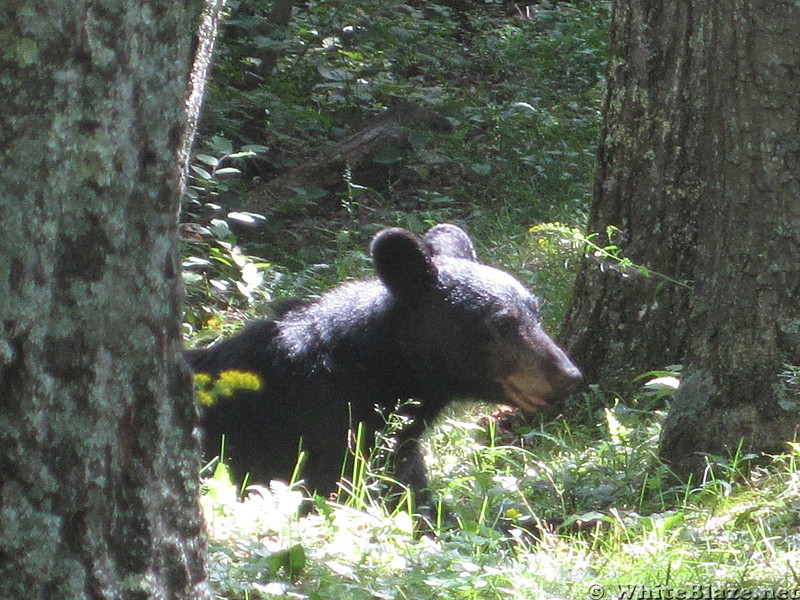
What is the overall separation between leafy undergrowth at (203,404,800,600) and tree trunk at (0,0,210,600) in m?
0.79

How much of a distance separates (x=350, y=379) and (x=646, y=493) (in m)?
1.53

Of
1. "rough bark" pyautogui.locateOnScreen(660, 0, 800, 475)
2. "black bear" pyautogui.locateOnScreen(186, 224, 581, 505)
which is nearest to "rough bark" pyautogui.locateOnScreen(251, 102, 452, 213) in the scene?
"black bear" pyautogui.locateOnScreen(186, 224, 581, 505)

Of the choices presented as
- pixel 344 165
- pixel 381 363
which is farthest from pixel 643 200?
pixel 344 165

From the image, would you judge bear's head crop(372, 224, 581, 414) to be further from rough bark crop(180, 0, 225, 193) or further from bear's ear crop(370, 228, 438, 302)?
rough bark crop(180, 0, 225, 193)

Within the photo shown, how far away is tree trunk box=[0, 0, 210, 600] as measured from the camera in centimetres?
209

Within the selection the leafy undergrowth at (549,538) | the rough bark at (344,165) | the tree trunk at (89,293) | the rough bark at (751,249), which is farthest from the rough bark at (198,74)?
the rough bark at (344,165)

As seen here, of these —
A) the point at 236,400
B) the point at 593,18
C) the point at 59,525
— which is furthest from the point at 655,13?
the point at 593,18

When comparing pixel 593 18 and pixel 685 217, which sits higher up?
pixel 593 18

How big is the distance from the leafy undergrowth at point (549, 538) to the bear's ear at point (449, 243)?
135 cm

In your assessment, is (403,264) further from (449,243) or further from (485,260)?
(485,260)

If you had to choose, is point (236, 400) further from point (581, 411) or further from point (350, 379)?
point (581, 411)

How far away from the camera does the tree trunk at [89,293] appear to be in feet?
6.86

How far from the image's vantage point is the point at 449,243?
5.96 meters

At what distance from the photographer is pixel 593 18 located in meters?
14.9
